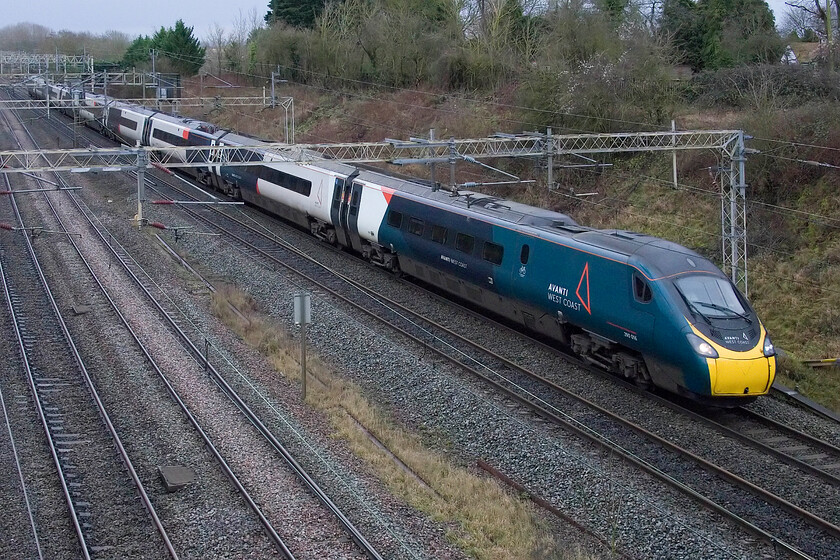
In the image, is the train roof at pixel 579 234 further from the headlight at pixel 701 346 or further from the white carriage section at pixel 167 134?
the white carriage section at pixel 167 134

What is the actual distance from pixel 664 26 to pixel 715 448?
34.7 meters

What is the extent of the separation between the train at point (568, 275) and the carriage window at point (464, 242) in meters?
0.04

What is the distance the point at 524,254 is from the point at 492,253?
1.20 metres

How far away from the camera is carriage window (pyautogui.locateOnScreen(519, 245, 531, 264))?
1694 cm

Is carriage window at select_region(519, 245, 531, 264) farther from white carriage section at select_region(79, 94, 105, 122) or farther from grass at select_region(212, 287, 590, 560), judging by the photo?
white carriage section at select_region(79, 94, 105, 122)

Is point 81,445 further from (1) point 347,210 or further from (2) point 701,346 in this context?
(1) point 347,210

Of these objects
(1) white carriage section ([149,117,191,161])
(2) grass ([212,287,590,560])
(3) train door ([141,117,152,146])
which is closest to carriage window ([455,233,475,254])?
(2) grass ([212,287,590,560])

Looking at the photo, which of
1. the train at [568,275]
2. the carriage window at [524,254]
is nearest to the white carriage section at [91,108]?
the train at [568,275]

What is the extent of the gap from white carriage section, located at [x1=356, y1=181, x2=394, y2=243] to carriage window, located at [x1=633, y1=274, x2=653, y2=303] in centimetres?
920

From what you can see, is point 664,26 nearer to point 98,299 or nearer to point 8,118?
point 98,299

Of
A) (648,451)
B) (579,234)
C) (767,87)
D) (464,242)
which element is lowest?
(648,451)

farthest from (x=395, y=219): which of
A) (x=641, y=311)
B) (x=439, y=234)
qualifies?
(x=641, y=311)

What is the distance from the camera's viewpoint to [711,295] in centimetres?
1403

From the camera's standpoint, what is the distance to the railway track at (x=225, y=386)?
10.3m
